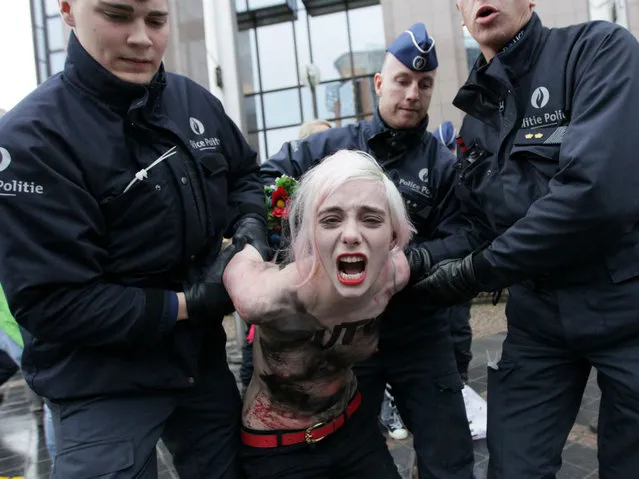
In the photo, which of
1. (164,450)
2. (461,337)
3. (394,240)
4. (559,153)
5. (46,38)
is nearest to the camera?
(559,153)

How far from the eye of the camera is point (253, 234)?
2172mm

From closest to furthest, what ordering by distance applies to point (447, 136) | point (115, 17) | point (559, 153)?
point (115, 17) → point (559, 153) → point (447, 136)

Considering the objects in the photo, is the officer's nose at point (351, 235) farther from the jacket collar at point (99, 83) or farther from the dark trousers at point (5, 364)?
the dark trousers at point (5, 364)

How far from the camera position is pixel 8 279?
5.42 ft

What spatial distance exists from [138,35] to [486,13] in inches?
55.0

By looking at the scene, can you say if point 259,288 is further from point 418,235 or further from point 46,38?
point 46,38

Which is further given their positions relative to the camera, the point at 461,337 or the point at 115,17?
the point at 461,337

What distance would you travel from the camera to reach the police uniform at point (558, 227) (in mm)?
1902

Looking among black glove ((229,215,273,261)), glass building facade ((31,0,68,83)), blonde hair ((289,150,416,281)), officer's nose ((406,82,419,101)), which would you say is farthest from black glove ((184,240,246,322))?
glass building facade ((31,0,68,83))

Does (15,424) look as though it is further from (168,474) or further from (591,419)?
(591,419)

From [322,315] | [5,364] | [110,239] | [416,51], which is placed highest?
[416,51]

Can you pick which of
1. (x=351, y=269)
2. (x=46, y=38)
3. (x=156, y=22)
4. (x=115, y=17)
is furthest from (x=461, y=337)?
(x=46, y=38)

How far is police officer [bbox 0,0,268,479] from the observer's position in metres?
1.68

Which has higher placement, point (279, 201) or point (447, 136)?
point (447, 136)
